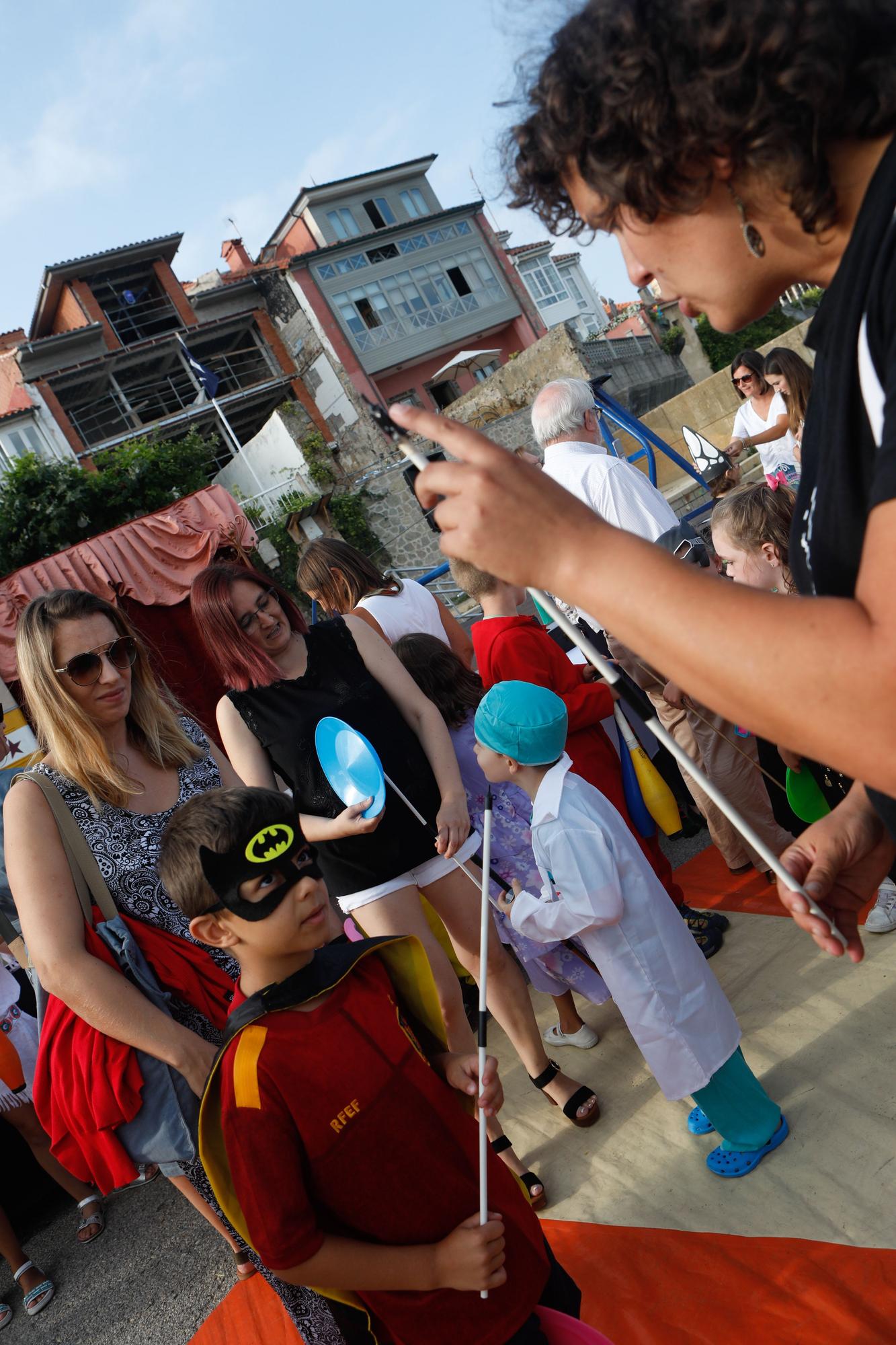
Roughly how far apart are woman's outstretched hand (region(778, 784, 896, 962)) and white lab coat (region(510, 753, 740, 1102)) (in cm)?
111

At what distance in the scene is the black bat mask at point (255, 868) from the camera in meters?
1.67

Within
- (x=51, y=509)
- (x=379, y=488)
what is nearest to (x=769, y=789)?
(x=51, y=509)

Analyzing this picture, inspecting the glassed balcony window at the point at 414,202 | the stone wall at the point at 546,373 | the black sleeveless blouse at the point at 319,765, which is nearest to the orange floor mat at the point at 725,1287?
the black sleeveless blouse at the point at 319,765

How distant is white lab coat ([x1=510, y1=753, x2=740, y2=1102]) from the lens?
2287 millimetres

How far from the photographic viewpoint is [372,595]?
3.70 m

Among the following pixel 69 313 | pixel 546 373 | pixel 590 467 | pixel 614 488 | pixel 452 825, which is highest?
pixel 69 313

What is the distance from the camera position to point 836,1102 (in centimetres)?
242

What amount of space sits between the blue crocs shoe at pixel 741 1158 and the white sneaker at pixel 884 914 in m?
0.82

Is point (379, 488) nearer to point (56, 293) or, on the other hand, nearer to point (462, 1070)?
point (56, 293)

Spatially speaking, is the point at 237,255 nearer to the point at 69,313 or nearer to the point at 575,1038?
the point at 69,313

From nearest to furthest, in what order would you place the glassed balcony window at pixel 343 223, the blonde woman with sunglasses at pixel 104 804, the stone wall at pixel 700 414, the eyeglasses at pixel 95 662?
1. the blonde woman with sunglasses at pixel 104 804
2. the eyeglasses at pixel 95 662
3. the stone wall at pixel 700 414
4. the glassed balcony window at pixel 343 223

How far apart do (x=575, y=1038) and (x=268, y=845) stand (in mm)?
2102

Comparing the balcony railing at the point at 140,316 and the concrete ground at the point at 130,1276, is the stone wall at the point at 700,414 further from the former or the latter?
the balcony railing at the point at 140,316

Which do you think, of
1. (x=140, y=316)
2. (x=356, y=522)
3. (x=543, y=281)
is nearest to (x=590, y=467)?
(x=356, y=522)
